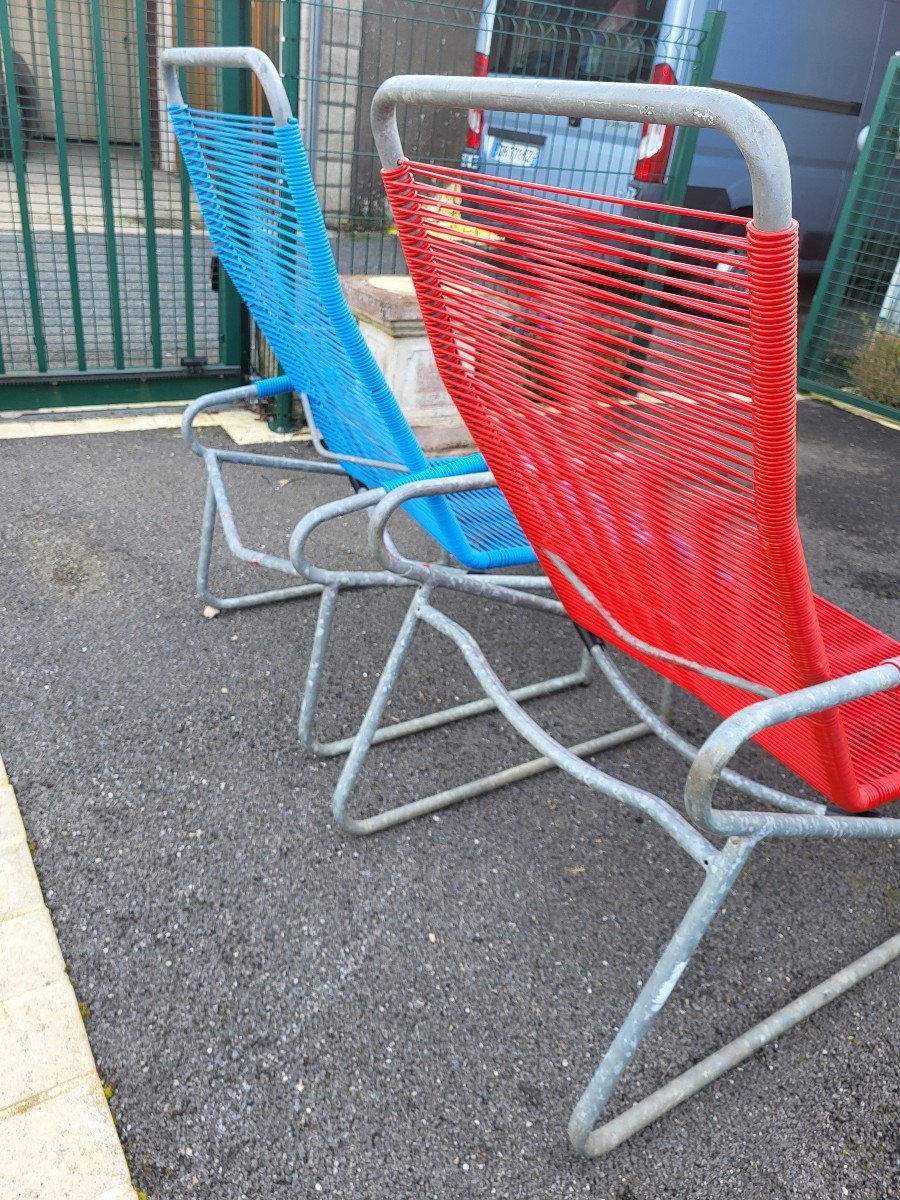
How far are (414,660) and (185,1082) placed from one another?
1.31 meters

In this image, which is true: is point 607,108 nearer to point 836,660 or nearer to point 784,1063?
point 836,660

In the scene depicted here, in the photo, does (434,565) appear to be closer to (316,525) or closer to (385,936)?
(316,525)

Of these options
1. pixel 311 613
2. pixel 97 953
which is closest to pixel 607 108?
pixel 97 953

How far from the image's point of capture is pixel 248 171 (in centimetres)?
192

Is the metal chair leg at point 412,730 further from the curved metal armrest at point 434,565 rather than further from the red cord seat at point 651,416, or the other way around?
the red cord seat at point 651,416

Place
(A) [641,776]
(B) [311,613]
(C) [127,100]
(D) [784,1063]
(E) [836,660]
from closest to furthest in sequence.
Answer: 1. (D) [784,1063]
2. (E) [836,660]
3. (A) [641,776]
4. (B) [311,613]
5. (C) [127,100]

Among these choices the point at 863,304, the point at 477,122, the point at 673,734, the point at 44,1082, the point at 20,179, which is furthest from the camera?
the point at 863,304

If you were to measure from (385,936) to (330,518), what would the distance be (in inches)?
33.3

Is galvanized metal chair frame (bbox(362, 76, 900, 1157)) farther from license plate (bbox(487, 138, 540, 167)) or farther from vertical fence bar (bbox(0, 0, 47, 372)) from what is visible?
license plate (bbox(487, 138, 540, 167))

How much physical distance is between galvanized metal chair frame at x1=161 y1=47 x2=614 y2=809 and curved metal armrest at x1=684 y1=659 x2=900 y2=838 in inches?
31.1

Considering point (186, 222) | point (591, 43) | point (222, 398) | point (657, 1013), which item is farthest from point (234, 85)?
point (657, 1013)

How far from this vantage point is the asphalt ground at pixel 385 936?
139cm

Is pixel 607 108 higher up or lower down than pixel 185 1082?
higher up

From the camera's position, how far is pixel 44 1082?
1.40 metres
